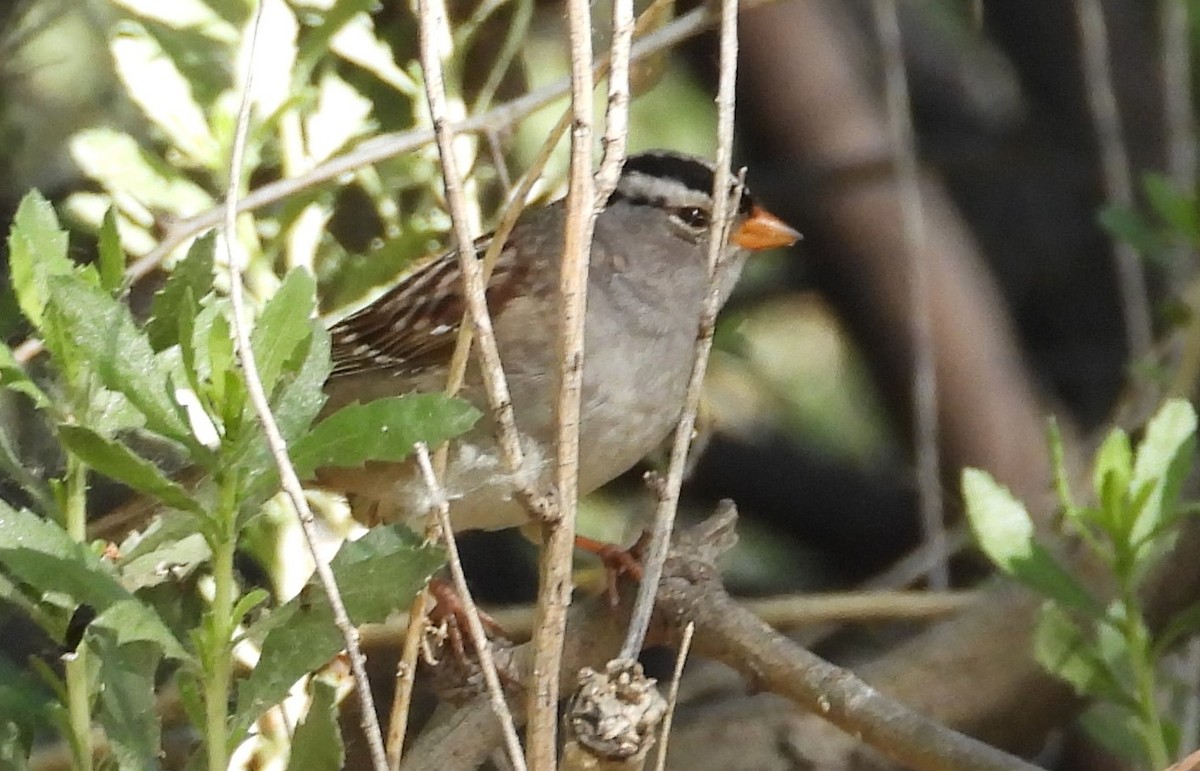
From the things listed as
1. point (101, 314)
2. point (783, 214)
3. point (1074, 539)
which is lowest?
point (1074, 539)

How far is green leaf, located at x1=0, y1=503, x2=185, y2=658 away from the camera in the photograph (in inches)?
26.4

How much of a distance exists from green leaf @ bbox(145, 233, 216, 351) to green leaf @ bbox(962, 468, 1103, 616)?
1.91 ft

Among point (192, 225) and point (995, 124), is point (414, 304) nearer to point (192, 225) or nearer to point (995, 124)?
point (192, 225)

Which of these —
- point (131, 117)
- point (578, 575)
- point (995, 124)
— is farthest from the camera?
point (995, 124)

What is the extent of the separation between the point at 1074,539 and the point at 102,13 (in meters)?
1.27

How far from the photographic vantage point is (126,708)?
73cm

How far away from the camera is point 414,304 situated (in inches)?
53.7

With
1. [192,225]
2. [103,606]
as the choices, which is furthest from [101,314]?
[192,225]

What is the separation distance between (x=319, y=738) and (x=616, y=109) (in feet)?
1.10

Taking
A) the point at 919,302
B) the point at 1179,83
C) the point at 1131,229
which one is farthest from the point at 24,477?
the point at 1179,83

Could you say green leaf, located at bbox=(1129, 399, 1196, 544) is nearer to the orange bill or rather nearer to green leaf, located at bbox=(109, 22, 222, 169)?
the orange bill

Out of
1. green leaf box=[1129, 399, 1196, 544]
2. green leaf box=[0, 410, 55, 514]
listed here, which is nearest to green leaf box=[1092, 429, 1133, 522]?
green leaf box=[1129, 399, 1196, 544]

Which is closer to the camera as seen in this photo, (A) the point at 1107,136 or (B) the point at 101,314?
(B) the point at 101,314

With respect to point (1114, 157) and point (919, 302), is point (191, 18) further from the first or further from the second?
point (1114, 157)
